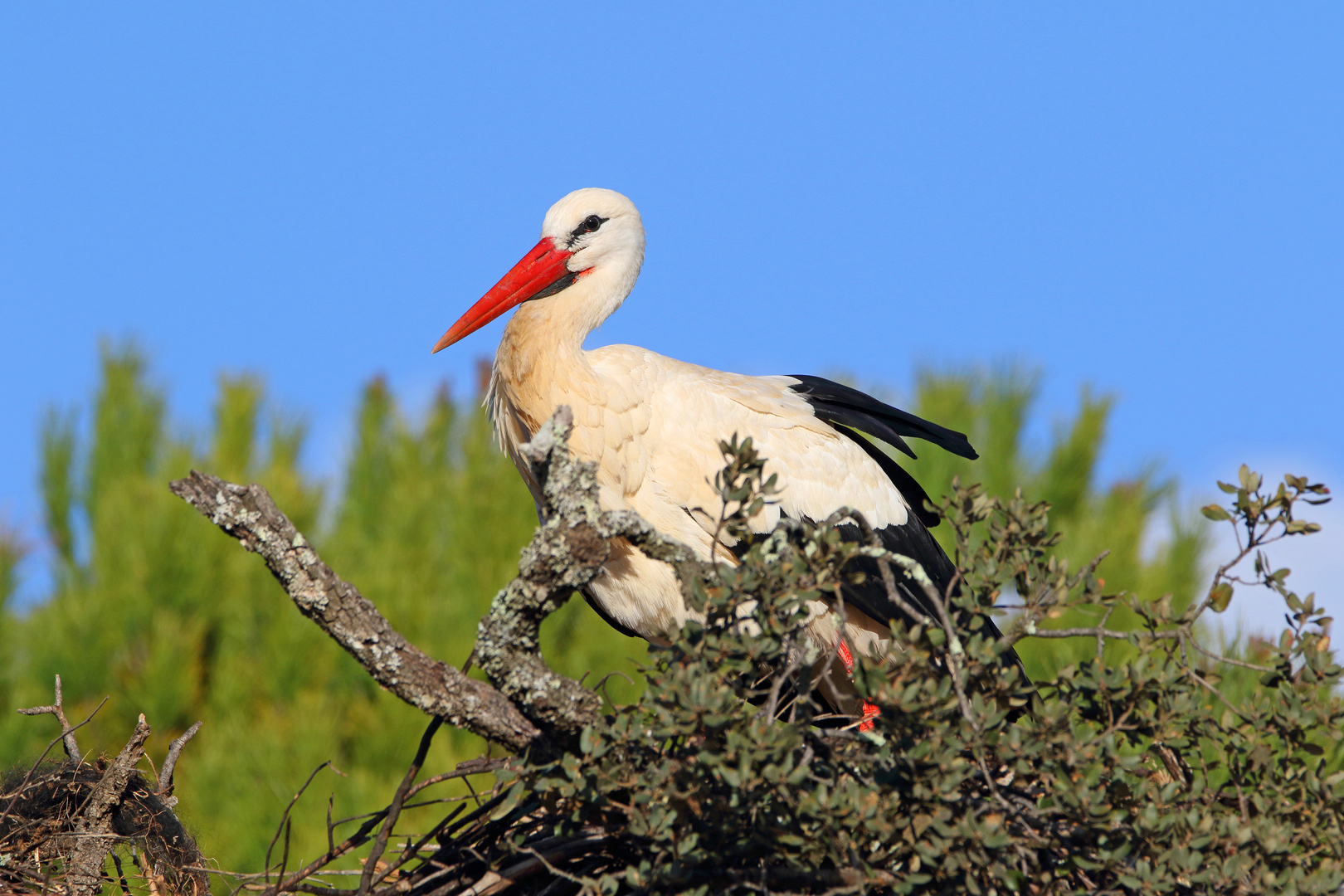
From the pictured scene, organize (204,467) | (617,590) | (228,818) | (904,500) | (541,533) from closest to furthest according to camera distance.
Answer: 1. (541,533)
2. (617,590)
3. (904,500)
4. (228,818)
5. (204,467)

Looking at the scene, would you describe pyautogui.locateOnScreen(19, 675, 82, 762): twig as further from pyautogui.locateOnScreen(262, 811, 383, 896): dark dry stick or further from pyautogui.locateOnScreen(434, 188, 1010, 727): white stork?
pyautogui.locateOnScreen(434, 188, 1010, 727): white stork

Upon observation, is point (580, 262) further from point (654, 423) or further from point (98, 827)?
point (98, 827)

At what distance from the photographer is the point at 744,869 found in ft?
6.97

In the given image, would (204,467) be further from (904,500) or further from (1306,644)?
(1306,644)

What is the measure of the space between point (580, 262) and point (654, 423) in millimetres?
645

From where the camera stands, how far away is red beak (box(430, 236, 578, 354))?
3.81 meters

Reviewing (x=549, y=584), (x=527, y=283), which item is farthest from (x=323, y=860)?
(x=527, y=283)

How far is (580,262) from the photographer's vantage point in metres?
3.88

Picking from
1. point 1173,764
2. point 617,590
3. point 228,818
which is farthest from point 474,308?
point 228,818

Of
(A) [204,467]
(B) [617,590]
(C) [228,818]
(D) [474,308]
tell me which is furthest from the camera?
(A) [204,467]

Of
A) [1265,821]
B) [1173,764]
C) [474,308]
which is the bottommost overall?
[1265,821]

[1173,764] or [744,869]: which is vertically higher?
[744,869]

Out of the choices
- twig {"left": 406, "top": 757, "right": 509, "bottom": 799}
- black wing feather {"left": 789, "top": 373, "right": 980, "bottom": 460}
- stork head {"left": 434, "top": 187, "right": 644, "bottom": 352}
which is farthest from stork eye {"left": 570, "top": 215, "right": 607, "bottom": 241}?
twig {"left": 406, "top": 757, "right": 509, "bottom": 799}

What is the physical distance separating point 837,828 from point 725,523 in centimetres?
51
